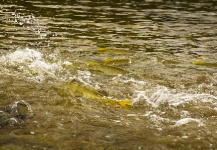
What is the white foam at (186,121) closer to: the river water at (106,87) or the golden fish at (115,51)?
the river water at (106,87)

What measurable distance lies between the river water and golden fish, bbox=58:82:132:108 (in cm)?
2

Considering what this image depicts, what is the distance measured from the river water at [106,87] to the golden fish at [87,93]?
2 centimetres

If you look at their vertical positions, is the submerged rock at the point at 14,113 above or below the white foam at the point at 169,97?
above

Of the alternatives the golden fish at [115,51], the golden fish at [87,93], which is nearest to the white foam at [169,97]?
the golden fish at [87,93]

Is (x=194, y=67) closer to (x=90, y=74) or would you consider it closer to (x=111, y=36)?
(x=90, y=74)

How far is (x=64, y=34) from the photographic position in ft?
35.6

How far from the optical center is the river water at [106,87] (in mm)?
3848

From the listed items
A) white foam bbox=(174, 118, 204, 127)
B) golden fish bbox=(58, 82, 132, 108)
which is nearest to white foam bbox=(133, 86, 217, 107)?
golden fish bbox=(58, 82, 132, 108)

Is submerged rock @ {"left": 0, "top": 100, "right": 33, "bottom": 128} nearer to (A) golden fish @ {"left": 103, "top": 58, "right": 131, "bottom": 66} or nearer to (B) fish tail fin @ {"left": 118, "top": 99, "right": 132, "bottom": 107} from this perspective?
(B) fish tail fin @ {"left": 118, "top": 99, "right": 132, "bottom": 107}

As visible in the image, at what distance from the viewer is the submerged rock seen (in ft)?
13.1

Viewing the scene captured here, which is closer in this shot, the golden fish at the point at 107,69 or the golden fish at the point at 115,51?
the golden fish at the point at 107,69

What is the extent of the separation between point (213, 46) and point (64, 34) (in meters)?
4.90

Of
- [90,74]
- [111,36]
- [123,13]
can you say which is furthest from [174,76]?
[123,13]

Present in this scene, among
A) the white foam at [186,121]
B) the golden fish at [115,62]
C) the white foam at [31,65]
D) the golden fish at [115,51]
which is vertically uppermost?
the white foam at [31,65]
